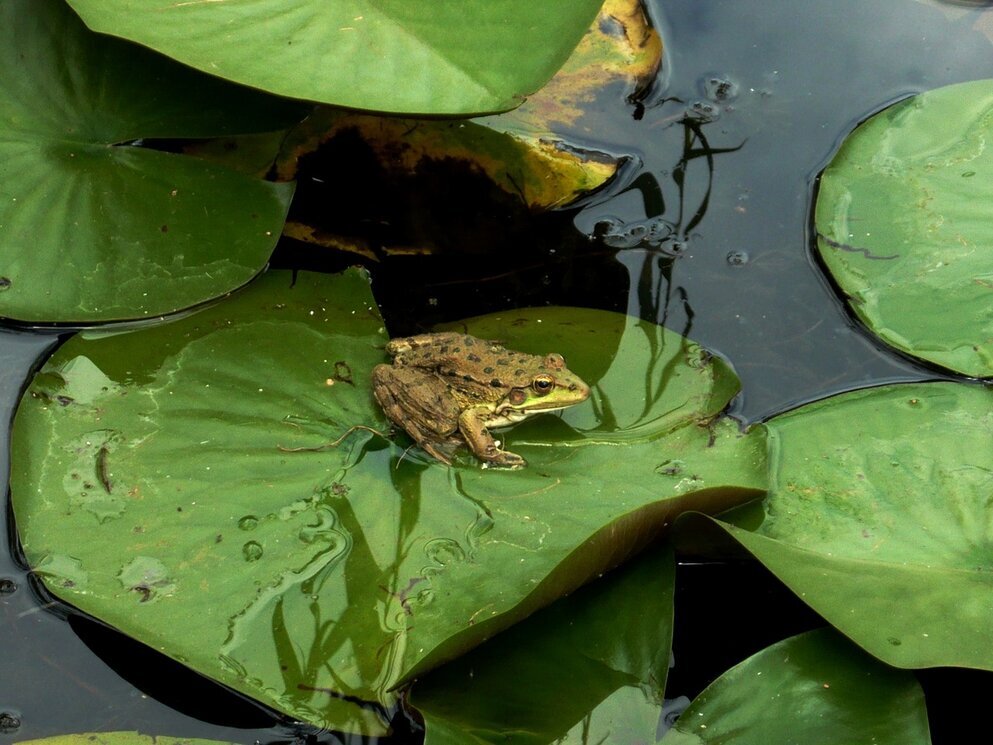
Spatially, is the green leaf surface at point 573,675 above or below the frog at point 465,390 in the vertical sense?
below

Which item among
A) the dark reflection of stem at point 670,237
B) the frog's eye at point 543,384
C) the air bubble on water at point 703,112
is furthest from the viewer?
the air bubble on water at point 703,112

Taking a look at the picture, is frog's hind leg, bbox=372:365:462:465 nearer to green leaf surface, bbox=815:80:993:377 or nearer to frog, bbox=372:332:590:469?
frog, bbox=372:332:590:469

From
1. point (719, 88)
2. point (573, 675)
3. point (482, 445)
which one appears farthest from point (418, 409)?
point (719, 88)

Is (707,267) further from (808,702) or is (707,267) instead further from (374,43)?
(808,702)

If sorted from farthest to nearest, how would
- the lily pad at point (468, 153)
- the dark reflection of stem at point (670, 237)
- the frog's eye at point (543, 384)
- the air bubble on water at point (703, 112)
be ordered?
1. the air bubble on water at point (703, 112)
2. the lily pad at point (468, 153)
3. the dark reflection of stem at point (670, 237)
4. the frog's eye at point (543, 384)

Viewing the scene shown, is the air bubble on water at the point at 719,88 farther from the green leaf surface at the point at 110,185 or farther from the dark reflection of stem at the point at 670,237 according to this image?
the green leaf surface at the point at 110,185

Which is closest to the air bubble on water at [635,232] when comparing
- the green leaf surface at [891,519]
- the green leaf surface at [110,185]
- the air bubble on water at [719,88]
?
the air bubble on water at [719,88]
